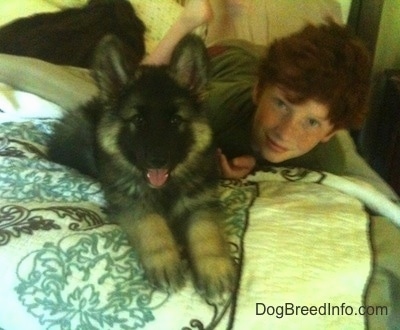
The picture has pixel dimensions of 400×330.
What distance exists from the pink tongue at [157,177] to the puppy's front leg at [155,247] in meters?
0.07

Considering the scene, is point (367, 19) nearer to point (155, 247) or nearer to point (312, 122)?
point (312, 122)

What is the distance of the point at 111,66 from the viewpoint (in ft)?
3.60

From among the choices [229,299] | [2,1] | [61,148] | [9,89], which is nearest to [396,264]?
[229,299]

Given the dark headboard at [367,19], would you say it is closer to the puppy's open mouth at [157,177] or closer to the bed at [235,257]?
the bed at [235,257]

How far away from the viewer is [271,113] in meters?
1.46

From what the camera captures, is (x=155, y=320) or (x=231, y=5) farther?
(x=231, y=5)

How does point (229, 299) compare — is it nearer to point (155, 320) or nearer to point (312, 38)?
point (155, 320)

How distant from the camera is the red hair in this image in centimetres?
137

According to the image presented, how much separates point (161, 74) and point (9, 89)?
2.08 ft

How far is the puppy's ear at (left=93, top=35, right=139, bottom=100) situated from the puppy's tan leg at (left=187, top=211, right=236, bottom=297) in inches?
13.3

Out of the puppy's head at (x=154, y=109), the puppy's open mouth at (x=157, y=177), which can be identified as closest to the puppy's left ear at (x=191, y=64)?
the puppy's head at (x=154, y=109)

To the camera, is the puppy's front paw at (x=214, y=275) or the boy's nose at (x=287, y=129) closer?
the puppy's front paw at (x=214, y=275)

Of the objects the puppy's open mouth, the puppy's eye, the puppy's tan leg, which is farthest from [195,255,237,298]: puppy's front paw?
the puppy's eye

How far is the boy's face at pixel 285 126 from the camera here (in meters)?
1.40
